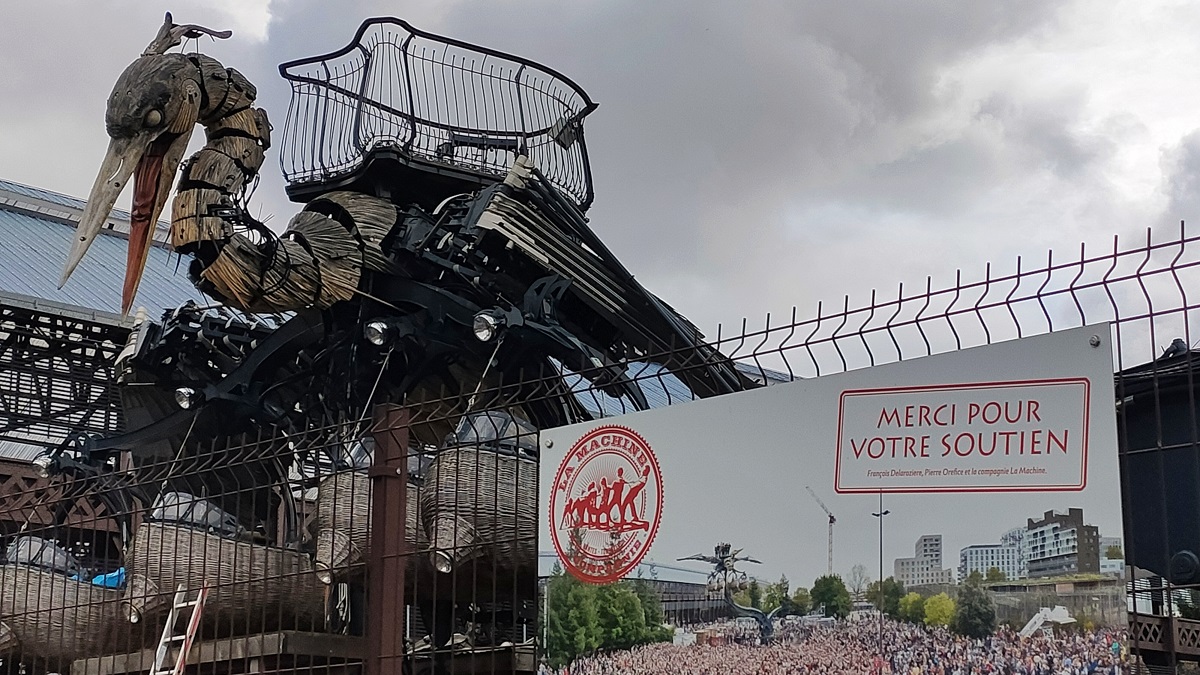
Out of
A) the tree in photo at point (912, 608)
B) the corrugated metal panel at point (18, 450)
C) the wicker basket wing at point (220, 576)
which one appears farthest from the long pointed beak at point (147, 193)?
the corrugated metal panel at point (18, 450)

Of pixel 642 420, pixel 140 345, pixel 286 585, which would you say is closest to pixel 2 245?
pixel 140 345

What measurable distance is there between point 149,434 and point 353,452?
4754 mm

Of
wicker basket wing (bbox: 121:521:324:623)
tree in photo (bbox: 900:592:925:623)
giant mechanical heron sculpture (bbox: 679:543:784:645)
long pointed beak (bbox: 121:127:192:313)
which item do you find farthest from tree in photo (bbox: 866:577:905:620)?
long pointed beak (bbox: 121:127:192:313)

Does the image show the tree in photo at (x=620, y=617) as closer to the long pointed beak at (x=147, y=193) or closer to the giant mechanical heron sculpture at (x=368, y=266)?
the giant mechanical heron sculpture at (x=368, y=266)

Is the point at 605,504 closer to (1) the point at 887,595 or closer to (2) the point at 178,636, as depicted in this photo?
(1) the point at 887,595

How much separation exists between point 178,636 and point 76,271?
1463 centimetres

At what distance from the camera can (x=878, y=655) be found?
698cm

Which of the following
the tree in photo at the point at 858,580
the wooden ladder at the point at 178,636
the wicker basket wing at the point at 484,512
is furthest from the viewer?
the wooden ladder at the point at 178,636

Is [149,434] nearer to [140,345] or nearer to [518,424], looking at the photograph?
[140,345]

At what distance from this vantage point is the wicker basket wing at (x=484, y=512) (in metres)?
8.82

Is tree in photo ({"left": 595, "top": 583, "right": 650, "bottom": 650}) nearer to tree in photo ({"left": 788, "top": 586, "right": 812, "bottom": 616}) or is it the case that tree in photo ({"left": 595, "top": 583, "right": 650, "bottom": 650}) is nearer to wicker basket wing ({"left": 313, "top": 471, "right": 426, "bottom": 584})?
tree in photo ({"left": 788, "top": 586, "right": 812, "bottom": 616})

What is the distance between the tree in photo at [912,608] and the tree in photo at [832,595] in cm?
29

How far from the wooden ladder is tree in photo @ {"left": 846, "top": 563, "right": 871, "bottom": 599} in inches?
187

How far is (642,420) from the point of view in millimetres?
8195
